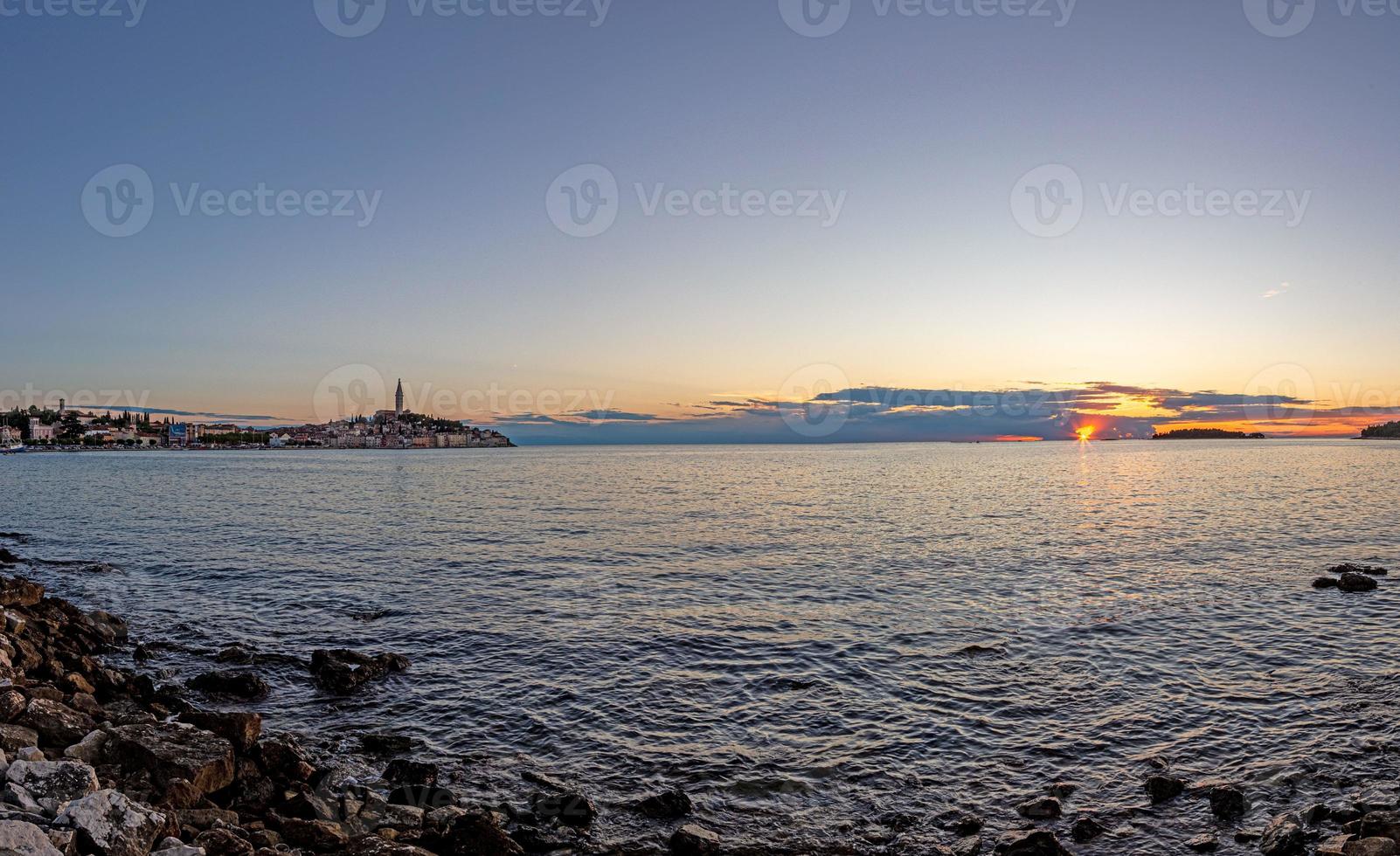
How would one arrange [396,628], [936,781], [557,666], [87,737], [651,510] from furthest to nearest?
[651,510] < [396,628] < [557,666] < [936,781] < [87,737]

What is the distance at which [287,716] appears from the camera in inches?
672

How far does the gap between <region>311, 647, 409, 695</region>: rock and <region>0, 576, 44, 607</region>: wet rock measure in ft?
32.3

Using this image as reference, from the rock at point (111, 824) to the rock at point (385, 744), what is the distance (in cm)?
629

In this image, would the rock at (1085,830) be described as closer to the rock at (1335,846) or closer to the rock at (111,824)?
the rock at (1335,846)

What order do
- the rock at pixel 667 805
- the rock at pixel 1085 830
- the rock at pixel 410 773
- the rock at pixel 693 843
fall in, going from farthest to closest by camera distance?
the rock at pixel 410 773 → the rock at pixel 667 805 → the rock at pixel 1085 830 → the rock at pixel 693 843

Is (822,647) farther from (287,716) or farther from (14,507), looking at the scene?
(14,507)

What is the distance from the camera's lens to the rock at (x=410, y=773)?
13.5 meters

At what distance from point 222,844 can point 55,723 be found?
533 centimetres

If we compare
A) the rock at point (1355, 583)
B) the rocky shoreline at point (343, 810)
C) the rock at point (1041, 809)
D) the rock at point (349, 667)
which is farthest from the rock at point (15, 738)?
the rock at point (1355, 583)

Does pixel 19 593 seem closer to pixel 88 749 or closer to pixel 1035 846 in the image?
pixel 88 749

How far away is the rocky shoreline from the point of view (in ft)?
29.8

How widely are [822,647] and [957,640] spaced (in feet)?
14.1

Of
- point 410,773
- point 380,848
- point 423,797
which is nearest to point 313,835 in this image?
point 380,848

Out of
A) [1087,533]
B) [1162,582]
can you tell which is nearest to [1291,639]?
[1162,582]
